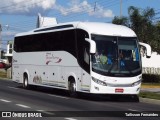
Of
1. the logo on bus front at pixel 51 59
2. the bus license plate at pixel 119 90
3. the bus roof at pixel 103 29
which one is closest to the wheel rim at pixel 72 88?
the logo on bus front at pixel 51 59

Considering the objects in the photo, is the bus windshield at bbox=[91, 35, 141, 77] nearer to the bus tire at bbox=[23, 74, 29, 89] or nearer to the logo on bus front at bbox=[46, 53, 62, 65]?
the logo on bus front at bbox=[46, 53, 62, 65]

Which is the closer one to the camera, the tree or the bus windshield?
the bus windshield

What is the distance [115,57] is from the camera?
22734 mm

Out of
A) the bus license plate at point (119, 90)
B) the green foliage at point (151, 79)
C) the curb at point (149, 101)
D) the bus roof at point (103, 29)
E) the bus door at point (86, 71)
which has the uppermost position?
the bus roof at point (103, 29)

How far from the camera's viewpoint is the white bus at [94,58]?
22516 mm

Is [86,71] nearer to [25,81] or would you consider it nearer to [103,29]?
[103,29]

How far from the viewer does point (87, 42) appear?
904 inches

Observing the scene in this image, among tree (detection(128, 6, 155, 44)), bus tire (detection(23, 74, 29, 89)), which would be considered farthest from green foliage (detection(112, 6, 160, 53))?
bus tire (detection(23, 74, 29, 89))

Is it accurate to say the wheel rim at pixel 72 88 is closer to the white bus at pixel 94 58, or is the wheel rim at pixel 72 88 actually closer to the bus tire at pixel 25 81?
the white bus at pixel 94 58

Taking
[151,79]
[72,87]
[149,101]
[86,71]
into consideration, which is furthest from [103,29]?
Result: [151,79]

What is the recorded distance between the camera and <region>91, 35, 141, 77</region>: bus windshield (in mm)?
22594

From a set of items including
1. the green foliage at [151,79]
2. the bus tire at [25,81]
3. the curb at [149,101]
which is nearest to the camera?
the curb at [149,101]

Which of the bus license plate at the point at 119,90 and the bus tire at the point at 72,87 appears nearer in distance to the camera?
the bus license plate at the point at 119,90

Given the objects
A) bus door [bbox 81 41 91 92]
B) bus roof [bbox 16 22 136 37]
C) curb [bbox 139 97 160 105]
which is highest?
bus roof [bbox 16 22 136 37]
